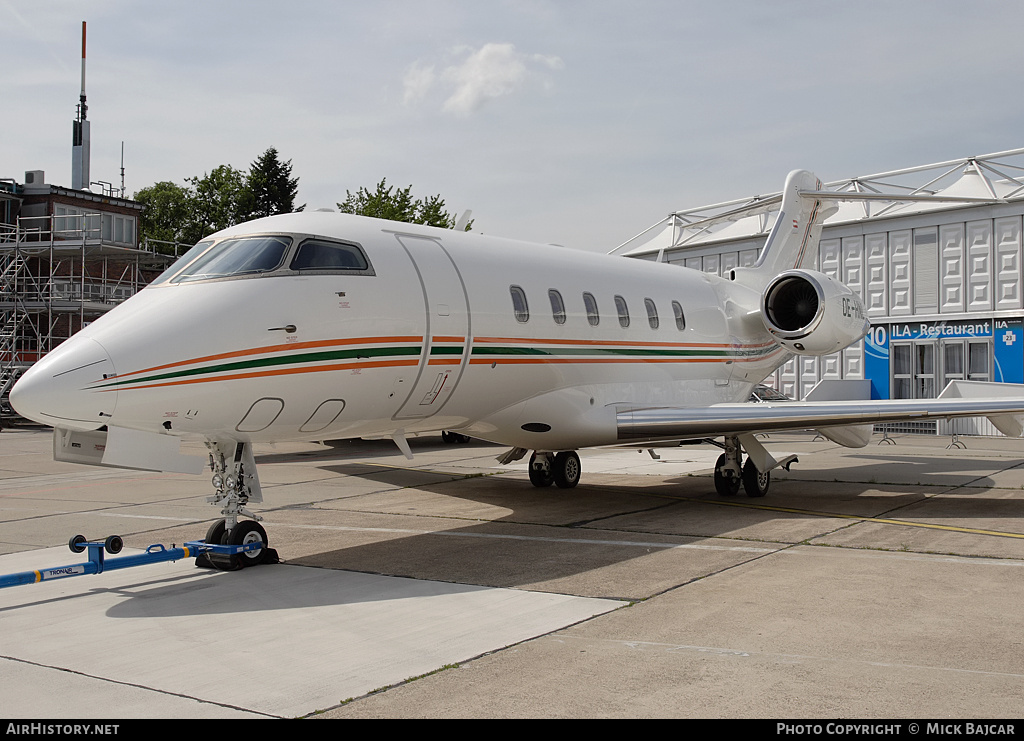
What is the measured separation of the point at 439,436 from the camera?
29250 millimetres

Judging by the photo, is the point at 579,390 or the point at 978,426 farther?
the point at 978,426

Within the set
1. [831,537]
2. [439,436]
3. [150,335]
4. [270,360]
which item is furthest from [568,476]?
[439,436]

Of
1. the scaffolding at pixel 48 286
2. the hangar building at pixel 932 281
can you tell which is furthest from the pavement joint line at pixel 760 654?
the scaffolding at pixel 48 286

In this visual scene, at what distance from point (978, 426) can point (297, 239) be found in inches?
941

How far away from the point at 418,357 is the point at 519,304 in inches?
80.3

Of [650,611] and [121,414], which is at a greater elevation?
[121,414]

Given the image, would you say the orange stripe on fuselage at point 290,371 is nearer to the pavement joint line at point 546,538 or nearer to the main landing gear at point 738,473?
the pavement joint line at point 546,538

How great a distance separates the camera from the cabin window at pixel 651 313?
13.4 m

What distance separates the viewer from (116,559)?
8.05m

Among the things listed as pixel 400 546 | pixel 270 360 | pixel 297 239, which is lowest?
pixel 400 546

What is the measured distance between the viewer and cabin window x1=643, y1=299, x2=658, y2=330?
1343 cm

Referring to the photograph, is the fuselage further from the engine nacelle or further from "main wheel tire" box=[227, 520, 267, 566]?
the engine nacelle
